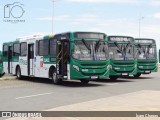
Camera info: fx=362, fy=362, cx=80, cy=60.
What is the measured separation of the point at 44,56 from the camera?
20.3 m

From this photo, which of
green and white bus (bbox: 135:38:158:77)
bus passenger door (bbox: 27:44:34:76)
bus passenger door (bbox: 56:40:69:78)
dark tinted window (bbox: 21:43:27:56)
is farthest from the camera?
green and white bus (bbox: 135:38:158:77)

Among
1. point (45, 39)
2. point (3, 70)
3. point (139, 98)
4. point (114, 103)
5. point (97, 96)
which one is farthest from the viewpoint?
point (3, 70)

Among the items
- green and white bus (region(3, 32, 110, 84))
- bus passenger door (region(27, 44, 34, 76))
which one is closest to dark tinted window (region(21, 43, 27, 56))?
bus passenger door (region(27, 44, 34, 76))

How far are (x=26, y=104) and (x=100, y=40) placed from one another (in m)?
7.75

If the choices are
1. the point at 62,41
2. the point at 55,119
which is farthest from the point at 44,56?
the point at 55,119

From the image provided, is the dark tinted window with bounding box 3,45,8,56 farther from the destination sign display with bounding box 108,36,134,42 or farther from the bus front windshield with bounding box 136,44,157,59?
the bus front windshield with bounding box 136,44,157,59

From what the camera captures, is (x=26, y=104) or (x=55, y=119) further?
(x=26, y=104)

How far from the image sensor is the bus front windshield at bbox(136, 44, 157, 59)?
77.1ft

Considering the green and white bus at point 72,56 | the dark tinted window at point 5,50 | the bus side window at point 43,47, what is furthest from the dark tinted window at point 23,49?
the dark tinted window at point 5,50

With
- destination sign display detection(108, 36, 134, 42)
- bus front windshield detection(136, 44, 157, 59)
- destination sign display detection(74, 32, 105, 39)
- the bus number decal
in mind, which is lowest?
the bus number decal

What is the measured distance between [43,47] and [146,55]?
23.6 feet

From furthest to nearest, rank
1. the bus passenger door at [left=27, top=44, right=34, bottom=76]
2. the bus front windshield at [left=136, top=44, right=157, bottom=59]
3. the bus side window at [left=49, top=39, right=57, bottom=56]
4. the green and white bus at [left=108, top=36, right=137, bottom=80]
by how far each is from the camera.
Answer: the bus front windshield at [left=136, top=44, right=157, bottom=59] < the bus passenger door at [left=27, top=44, right=34, bottom=76] < the green and white bus at [left=108, top=36, right=137, bottom=80] < the bus side window at [left=49, top=39, right=57, bottom=56]

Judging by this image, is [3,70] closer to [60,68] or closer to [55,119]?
[60,68]

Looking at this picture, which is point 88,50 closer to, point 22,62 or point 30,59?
point 30,59
